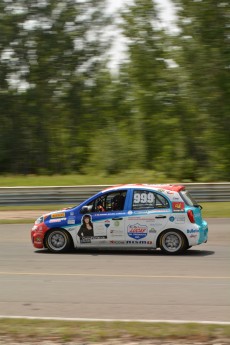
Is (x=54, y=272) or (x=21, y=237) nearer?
(x=54, y=272)

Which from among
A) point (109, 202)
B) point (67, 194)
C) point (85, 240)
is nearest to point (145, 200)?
point (109, 202)

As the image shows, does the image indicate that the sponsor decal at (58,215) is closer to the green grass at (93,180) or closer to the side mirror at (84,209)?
the side mirror at (84,209)

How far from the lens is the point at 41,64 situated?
40.0 m

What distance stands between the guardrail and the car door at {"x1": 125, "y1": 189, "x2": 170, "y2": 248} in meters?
10.4

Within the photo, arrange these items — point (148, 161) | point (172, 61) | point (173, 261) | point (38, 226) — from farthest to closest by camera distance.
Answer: point (148, 161), point (172, 61), point (38, 226), point (173, 261)

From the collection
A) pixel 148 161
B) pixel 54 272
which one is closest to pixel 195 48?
pixel 148 161

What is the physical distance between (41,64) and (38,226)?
2537 cm

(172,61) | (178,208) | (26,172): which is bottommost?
(26,172)

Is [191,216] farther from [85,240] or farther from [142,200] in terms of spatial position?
[85,240]

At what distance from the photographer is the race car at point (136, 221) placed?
15.0m

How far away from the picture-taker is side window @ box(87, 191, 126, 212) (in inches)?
602

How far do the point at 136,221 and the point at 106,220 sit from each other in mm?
649

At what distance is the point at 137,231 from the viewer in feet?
49.8

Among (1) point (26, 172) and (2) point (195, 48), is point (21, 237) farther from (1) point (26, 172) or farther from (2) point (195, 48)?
(1) point (26, 172)
